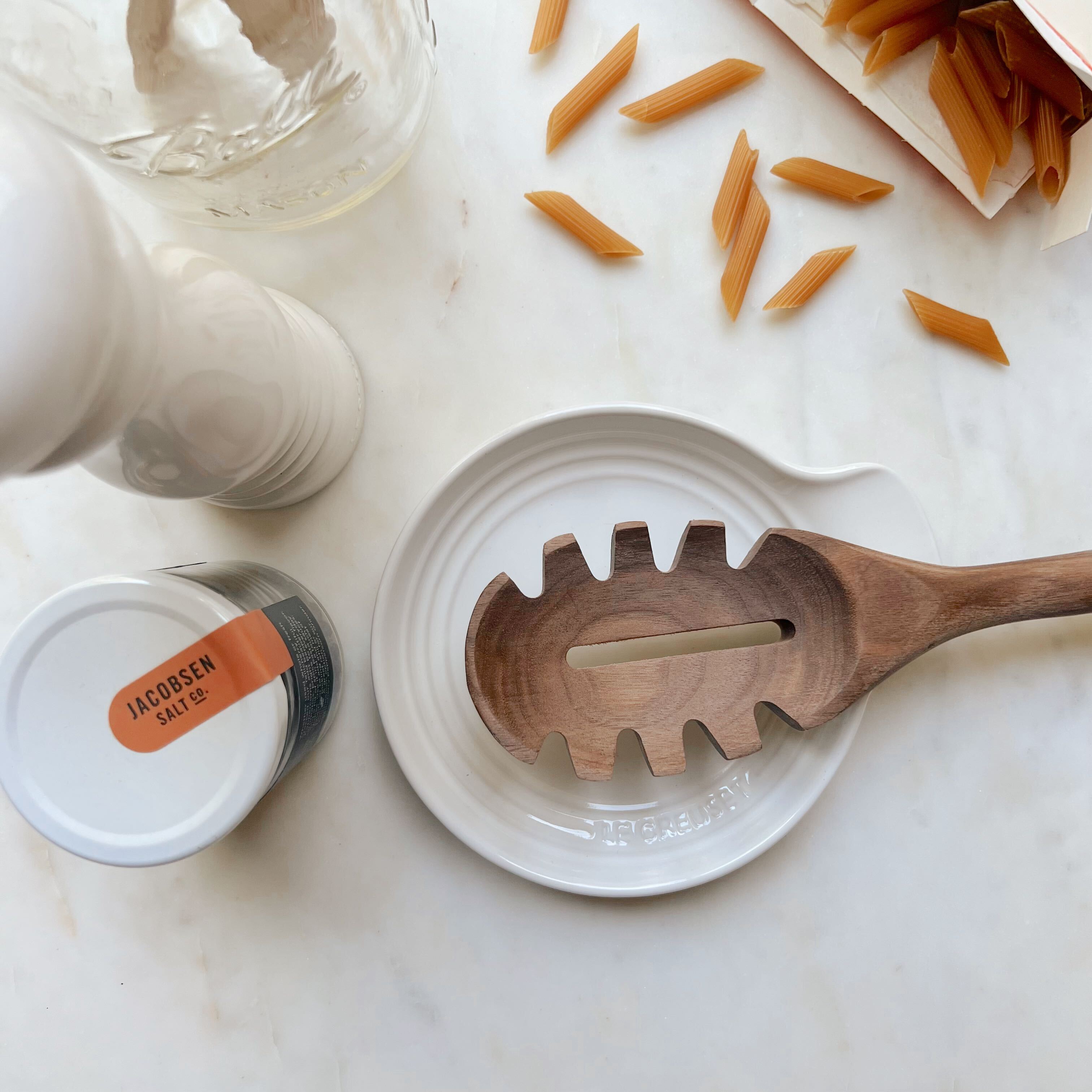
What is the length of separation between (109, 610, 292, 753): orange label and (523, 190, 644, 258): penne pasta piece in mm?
365

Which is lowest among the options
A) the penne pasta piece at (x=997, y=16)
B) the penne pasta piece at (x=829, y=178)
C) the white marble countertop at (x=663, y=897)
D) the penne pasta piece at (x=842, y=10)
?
the white marble countertop at (x=663, y=897)

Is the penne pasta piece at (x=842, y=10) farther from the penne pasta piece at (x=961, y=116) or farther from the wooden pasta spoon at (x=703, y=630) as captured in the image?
the wooden pasta spoon at (x=703, y=630)

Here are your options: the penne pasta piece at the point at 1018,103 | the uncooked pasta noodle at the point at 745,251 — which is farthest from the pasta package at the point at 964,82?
the uncooked pasta noodle at the point at 745,251

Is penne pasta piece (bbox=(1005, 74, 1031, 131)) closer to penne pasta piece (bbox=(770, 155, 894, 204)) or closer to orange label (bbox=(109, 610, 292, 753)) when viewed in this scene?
penne pasta piece (bbox=(770, 155, 894, 204))

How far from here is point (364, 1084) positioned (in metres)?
0.60

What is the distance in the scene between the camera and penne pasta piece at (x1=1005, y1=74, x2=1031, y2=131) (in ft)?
1.81

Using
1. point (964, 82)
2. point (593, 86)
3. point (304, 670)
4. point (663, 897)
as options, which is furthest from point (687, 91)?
point (663, 897)

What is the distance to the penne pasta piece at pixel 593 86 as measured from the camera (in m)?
0.58

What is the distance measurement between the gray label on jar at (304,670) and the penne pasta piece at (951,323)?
0.50 meters

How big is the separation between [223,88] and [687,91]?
325 millimetres

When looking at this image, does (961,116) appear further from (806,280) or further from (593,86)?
(593,86)

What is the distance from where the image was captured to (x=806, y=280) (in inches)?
23.4

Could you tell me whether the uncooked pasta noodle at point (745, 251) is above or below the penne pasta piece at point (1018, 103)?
below

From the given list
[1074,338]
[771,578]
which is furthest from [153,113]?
[1074,338]
